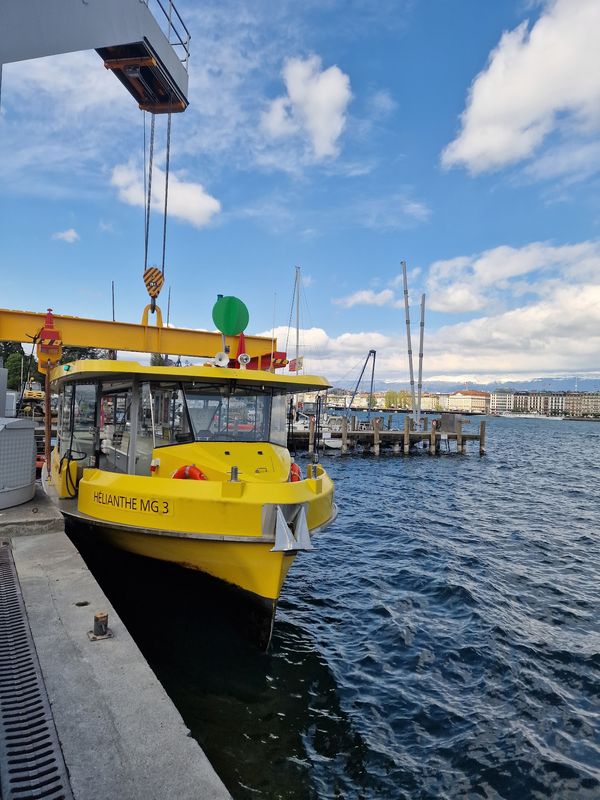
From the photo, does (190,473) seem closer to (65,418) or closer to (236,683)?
(236,683)

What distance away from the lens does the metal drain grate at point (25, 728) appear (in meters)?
2.63

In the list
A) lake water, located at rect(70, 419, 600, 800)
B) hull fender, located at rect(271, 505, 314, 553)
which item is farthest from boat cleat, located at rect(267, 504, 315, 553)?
lake water, located at rect(70, 419, 600, 800)

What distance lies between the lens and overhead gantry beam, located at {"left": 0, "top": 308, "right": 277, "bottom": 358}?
39.5ft

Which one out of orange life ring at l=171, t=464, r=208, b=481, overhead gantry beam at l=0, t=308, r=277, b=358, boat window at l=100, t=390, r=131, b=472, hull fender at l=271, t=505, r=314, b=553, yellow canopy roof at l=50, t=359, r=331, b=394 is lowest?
hull fender at l=271, t=505, r=314, b=553

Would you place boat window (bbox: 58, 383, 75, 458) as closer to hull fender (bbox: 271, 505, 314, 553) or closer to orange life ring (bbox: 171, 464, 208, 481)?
orange life ring (bbox: 171, 464, 208, 481)

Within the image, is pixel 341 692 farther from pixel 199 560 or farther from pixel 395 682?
pixel 199 560

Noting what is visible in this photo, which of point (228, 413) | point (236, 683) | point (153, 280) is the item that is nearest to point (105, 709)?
point (236, 683)

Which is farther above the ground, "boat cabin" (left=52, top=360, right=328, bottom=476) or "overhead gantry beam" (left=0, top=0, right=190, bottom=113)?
"overhead gantry beam" (left=0, top=0, right=190, bottom=113)

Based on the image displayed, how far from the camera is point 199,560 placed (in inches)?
255

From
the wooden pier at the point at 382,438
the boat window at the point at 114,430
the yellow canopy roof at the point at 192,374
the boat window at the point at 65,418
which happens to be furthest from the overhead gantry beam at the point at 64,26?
the wooden pier at the point at 382,438

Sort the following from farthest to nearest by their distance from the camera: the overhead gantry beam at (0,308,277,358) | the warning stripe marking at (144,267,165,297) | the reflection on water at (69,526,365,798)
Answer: the overhead gantry beam at (0,308,277,358), the warning stripe marking at (144,267,165,297), the reflection on water at (69,526,365,798)

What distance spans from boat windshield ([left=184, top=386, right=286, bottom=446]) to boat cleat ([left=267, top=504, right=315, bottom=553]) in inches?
74.4

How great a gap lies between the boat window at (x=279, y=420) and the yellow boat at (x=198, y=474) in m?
0.03

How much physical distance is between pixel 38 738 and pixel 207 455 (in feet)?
14.2
